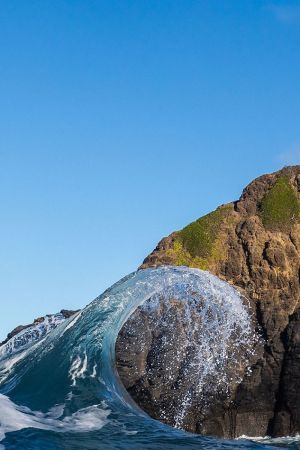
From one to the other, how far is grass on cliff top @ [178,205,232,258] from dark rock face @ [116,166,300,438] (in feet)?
0.12

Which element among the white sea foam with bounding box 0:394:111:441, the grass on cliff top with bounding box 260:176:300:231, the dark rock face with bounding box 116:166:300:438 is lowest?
the white sea foam with bounding box 0:394:111:441

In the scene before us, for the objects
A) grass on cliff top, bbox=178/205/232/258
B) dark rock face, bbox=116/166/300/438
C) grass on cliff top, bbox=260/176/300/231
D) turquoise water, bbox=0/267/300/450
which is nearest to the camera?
turquoise water, bbox=0/267/300/450

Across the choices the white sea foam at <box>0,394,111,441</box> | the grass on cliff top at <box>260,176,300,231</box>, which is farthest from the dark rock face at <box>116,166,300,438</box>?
the white sea foam at <box>0,394,111,441</box>

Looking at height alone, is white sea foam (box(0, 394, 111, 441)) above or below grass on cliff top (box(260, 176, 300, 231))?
below

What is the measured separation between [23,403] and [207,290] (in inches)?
403

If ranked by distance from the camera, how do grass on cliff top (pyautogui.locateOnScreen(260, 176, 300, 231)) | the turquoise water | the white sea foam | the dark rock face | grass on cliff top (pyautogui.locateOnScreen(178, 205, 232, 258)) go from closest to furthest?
the turquoise water, the white sea foam, the dark rock face, grass on cliff top (pyautogui.locateOnScreen(260, 176, 300, 231)), grass on cliff top (pyautogui.locateOnScreen(178, 205, 232, 258))

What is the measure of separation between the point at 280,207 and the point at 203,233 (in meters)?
2.90

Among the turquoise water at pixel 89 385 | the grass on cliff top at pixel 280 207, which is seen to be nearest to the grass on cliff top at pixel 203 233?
the grass on cliff top at pixel 280 207

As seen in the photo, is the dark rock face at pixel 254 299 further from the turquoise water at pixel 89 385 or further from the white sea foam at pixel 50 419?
the white sea foam at pixel 50 419

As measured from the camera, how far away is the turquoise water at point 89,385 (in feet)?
30.3

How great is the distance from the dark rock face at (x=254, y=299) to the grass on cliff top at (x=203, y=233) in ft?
0.12

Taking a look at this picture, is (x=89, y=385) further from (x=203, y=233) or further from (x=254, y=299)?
(x=203, y=233)

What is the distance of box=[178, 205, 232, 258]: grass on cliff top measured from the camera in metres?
27.0

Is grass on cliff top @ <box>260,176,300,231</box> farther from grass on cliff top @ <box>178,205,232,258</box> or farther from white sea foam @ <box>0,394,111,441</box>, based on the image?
white sea foam @ <box>0,394,111,441</box>
